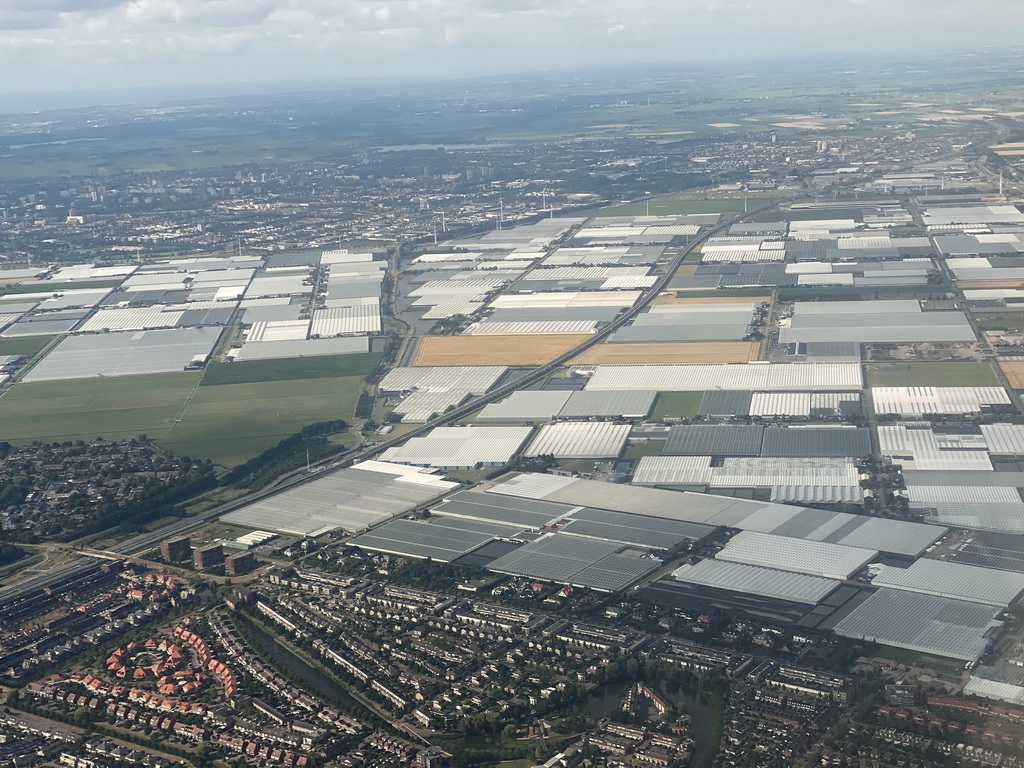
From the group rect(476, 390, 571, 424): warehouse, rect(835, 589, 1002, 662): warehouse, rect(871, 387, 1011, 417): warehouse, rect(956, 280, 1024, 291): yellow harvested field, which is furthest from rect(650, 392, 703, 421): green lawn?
rect(956, 280, 1024, 291): yellow harvested field

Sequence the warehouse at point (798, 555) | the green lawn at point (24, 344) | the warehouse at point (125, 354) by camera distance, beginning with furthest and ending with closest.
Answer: the green lawn at point (24, 344)
the warehouse at point (125, 354)
the warehouse at point (798, 555)

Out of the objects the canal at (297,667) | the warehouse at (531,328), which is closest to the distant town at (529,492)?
the canal at (297,667)

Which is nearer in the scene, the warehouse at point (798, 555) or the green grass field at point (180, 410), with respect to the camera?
the warehouse at point (798, 555)

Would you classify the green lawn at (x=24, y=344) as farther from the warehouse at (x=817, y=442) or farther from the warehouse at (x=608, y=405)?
the warehouse at (x=817, y=442)

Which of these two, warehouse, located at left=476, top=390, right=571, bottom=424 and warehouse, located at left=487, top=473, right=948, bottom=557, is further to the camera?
warehouse, located at left=476, top=390, right=571, bottom=424

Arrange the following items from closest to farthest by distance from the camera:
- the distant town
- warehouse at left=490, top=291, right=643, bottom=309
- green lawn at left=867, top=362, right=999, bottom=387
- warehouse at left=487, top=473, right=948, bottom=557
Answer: the distant town → warehouse at left=487, top=473, right=948, bottom=557 → green lawn at left=867, top=362, right=999, bottom=387 → warehouse at left=490, top=291, right=643, bottom=309

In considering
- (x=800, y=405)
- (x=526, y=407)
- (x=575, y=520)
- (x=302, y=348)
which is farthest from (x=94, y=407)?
(x=800, y=405)

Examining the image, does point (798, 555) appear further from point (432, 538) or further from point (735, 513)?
point (432, 538)

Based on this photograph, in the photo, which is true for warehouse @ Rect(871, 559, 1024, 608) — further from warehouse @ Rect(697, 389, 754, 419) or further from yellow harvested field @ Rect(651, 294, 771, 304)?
yellow harvested field @ Rect(651, 294, 771, 304)
